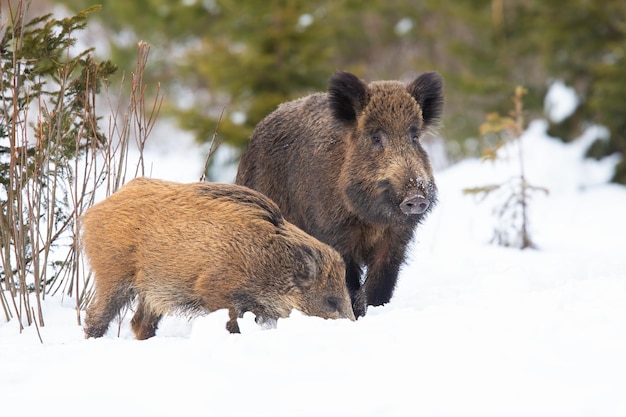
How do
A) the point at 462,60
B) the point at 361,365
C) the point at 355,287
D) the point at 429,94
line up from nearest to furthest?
the point at 361,365
the point at 355,287
the point at 429,94
the point at 462,60

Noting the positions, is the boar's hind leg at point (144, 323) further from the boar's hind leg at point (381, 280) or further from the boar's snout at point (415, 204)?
the boar's snout at point (415, 204)

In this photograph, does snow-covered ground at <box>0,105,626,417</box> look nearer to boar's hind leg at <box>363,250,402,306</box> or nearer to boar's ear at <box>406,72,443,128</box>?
boar's hind leg at <box>363,250,402,306</box>

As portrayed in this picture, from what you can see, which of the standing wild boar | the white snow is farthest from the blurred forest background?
the standing wild boar

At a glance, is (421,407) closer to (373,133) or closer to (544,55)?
Result: (373,133)

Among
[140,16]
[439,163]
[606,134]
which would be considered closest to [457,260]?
[606,134]

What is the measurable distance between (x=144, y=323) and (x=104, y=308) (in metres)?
0.39

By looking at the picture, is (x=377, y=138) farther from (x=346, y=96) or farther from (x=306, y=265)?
(x=306, y=265)

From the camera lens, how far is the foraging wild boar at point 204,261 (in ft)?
16.8

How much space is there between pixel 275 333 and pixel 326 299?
1.00 meters

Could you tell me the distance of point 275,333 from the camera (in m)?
4.31

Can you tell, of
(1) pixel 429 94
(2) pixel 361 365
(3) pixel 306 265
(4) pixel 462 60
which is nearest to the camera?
(2) pixel 361 365

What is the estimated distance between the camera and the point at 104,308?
206 inches

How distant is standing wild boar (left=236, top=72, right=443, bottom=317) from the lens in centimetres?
586

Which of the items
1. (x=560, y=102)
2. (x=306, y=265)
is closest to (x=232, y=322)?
(x=306, y=265)
